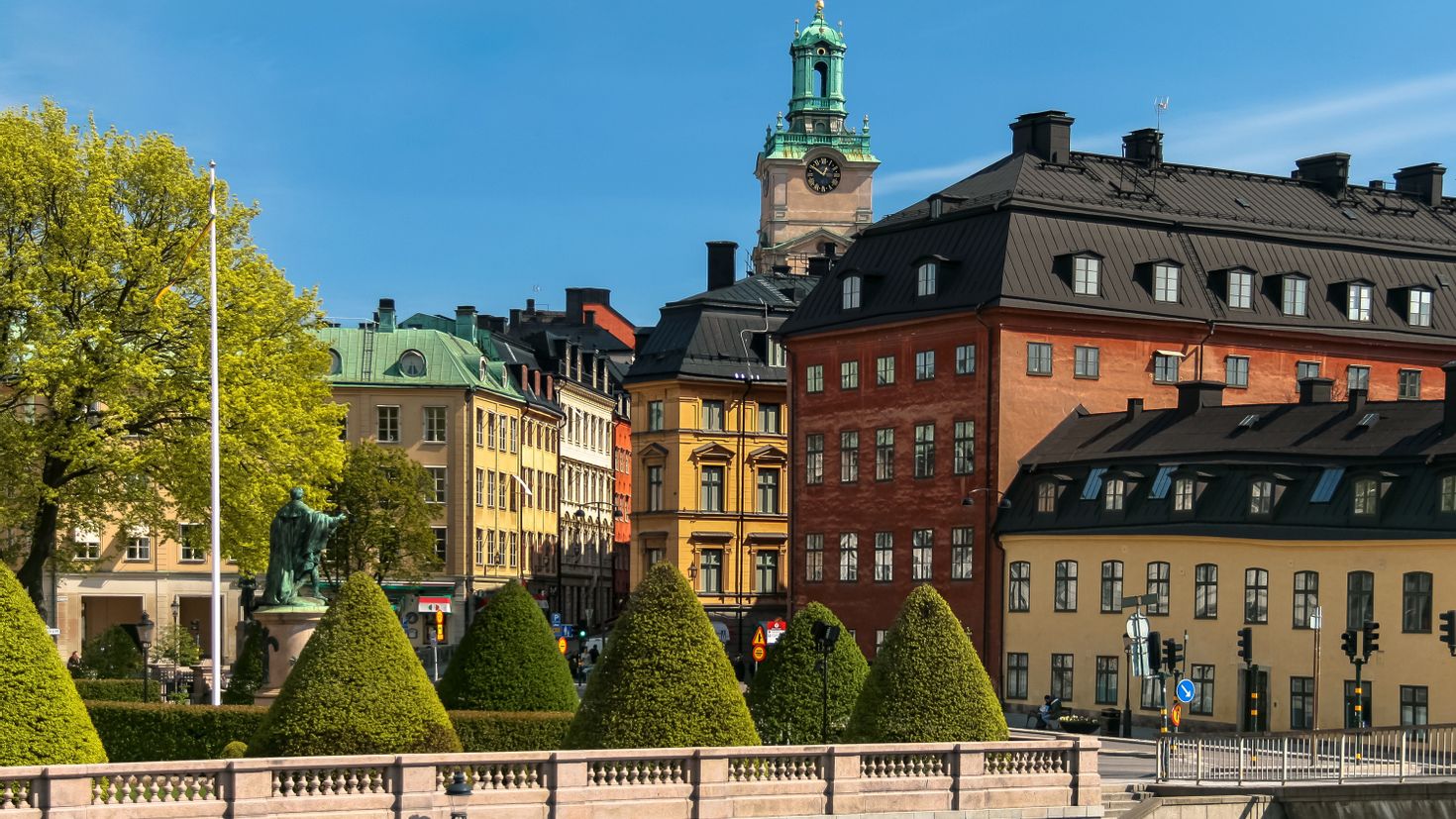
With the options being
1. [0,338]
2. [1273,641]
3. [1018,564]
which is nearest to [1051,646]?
[1018,564]

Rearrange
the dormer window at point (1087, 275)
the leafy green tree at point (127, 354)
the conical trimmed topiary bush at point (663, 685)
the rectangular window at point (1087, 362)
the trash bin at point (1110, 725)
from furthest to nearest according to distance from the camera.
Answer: the rectangular window at point (1087, 362)
the dormer window at point (1087, 275)
the trash bin at point (1110, 725)
the leafy green tree at point (127, 354)
the conical trimmed topiary bush at point (663, 685)

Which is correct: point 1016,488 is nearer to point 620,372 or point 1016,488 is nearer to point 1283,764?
point 1283,764

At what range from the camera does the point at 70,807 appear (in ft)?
97.9

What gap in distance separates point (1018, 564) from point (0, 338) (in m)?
31.6

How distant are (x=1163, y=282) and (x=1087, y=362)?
145 inches

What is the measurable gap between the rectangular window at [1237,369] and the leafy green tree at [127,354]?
31722 millimetres

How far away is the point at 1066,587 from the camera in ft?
244

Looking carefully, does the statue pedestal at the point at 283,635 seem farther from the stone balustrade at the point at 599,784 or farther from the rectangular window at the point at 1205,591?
the rectangular window at the point at 1205,591

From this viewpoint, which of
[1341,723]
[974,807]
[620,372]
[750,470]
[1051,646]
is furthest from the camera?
[620,372]

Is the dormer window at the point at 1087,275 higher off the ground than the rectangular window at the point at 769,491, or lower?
higher

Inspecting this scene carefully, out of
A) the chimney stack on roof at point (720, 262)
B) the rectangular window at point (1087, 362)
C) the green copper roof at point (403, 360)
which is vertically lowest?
the rectangular window at point (1087, 362)

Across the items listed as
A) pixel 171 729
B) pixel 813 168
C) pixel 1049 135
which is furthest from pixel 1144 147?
pixel 813 168

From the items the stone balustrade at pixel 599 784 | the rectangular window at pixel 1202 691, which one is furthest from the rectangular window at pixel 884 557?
the stone balustrade at pixel 599 784

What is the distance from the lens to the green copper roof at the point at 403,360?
112 m
